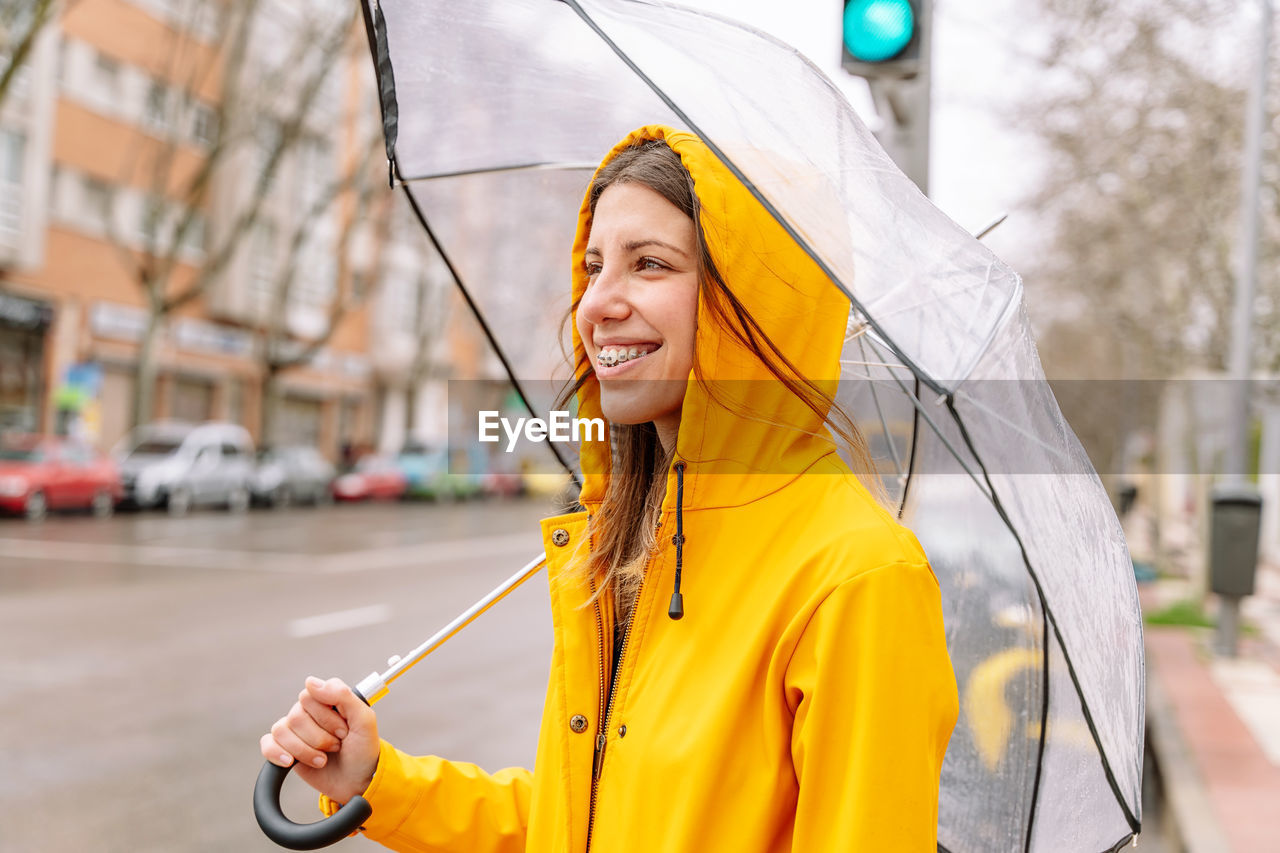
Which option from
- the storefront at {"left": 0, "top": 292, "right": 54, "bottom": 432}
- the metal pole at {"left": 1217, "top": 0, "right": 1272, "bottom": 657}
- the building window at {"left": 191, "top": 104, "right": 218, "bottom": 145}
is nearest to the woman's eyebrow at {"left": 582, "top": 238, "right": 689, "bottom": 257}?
the metal pole at {"left": 1217, "top": 0, "right": 1272, "bottom": 657}

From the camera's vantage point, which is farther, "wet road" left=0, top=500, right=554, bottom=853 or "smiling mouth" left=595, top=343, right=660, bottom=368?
"wet road" left=0, top=500, right=554, bottom=853

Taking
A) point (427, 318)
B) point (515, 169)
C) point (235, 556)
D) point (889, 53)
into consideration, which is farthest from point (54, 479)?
point (515, 169)

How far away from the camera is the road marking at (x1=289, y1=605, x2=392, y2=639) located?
991 centimetres

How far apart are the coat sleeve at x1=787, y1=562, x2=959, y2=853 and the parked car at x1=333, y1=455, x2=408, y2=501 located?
101 feet

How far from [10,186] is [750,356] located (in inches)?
1031

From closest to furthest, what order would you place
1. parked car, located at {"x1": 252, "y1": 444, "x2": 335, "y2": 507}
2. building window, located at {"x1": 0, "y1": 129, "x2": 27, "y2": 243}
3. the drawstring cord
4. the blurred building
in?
the drawstring cord, building window, located at {"x1": 0, "y1": 129, "x2": 27, "y2": 243}, the blurred building, parked car, located at {"x1": 252, "y1": 444, "x2": 335, "y2": 507}

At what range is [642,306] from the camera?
158 cm

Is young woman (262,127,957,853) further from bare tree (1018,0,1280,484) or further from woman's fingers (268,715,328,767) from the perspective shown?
bare tree (1018,0,1280,484)

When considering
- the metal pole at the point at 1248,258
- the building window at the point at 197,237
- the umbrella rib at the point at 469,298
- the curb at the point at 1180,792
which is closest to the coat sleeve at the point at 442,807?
the umbrella rib at the point at 469,298

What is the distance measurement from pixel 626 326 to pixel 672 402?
13cm

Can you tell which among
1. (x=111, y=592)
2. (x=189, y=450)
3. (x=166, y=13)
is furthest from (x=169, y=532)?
(x=166, y=13)

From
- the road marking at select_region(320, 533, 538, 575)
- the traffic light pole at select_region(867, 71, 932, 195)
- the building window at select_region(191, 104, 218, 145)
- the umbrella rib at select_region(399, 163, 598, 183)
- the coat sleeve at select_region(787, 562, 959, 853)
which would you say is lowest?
the road marking at select_region(320, 533, 538, 575)

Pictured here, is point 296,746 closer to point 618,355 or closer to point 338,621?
point 618,355

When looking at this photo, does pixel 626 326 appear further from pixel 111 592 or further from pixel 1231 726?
pixel 111 592
